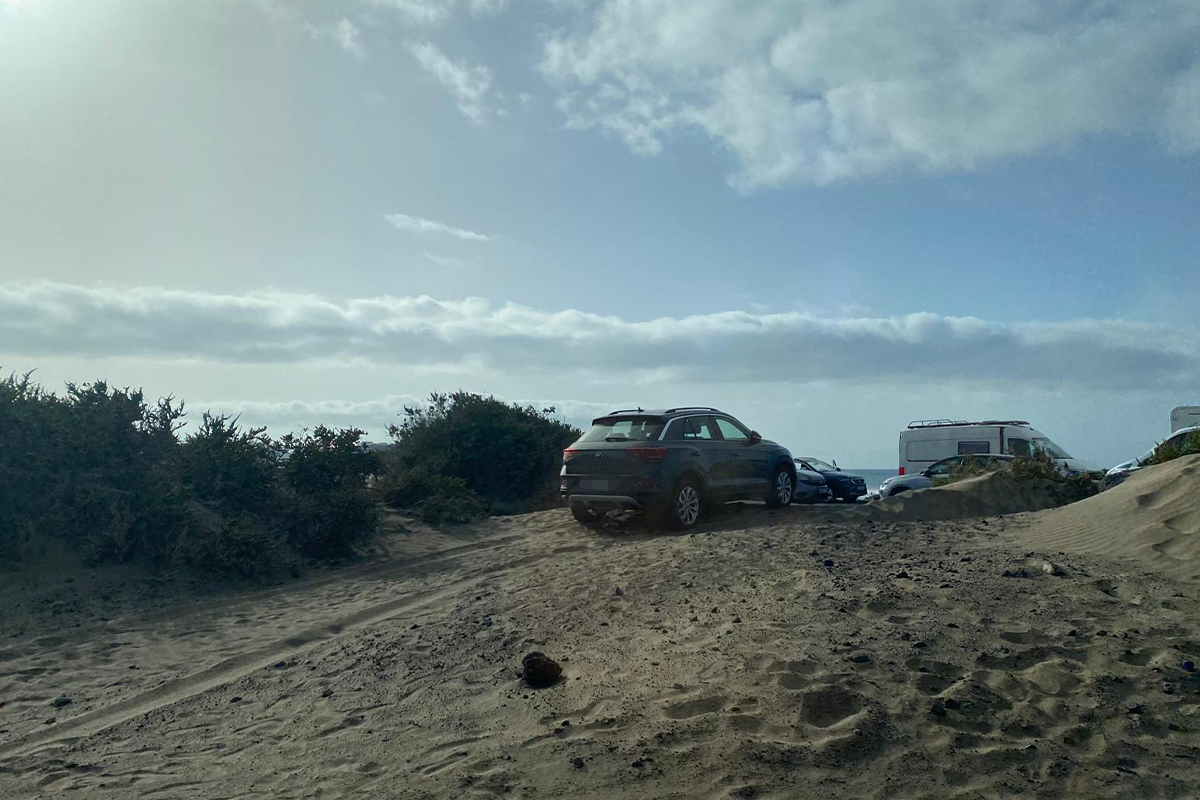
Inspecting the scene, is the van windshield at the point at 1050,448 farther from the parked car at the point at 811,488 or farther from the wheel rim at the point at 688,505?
the wheel rim at the point at 688,505

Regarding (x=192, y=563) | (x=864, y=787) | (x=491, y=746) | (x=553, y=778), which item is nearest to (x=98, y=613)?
(x=192, y=563)

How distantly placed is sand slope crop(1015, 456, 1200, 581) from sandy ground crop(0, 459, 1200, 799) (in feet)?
0.17

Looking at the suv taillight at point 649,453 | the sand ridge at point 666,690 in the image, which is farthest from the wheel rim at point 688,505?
the sand ridge at point 666,690

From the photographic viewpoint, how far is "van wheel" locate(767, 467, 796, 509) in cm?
1471

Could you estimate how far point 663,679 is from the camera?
5750mm

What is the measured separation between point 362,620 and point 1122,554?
7236mm

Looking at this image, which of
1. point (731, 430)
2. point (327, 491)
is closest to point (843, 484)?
point (731, 430)

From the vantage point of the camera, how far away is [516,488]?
739 inches

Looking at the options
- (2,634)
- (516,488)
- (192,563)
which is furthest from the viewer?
(516,488)

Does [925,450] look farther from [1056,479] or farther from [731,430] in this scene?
[731,430]

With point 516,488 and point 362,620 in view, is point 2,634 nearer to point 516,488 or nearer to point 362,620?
point 362,620

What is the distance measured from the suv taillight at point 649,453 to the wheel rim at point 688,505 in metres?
0.65

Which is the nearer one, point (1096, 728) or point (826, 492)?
point (1096, 728)

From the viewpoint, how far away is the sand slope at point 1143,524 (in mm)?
8109
